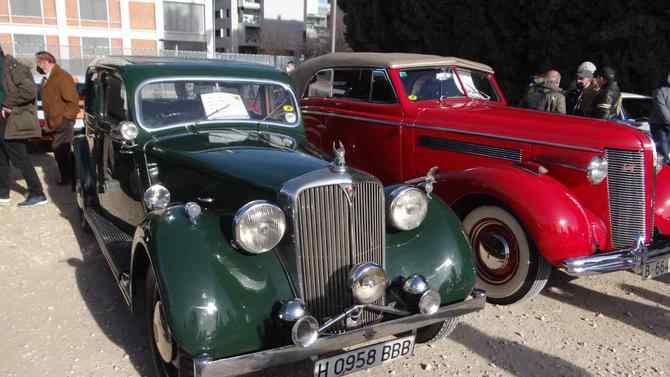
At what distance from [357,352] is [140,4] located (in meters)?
35.9

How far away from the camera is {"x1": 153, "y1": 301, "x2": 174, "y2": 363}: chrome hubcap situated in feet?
8.40

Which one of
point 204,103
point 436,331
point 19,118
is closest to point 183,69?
point 204,103

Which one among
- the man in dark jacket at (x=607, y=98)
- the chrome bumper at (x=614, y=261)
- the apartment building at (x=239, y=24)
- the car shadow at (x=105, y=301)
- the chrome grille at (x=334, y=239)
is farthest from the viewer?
the apartment building at (x=239, y=24)

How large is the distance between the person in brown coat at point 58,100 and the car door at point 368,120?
3.30 meters

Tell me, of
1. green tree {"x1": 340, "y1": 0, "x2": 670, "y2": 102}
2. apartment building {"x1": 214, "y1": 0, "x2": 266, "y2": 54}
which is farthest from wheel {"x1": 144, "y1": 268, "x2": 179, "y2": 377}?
apartment building {"x1": 214, "y1": 0, "x2": 266, "y2": 54}

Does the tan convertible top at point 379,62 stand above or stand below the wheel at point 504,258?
above

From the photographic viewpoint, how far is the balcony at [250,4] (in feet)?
176

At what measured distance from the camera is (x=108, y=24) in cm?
3316

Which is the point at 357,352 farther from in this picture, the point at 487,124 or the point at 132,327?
the point at 487,124

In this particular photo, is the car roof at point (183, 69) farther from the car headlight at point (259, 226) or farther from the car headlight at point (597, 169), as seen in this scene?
the car headlight at point (597, 169)

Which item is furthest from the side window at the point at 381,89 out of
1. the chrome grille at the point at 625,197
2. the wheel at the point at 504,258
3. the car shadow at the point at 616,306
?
the car shadow at the point at 616,306

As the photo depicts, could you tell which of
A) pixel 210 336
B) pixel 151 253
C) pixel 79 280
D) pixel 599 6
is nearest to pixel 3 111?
pixel 79 280

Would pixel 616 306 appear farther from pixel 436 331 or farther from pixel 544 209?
pixel 436 331

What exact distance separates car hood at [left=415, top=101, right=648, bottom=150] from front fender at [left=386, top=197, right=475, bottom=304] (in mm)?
1574
